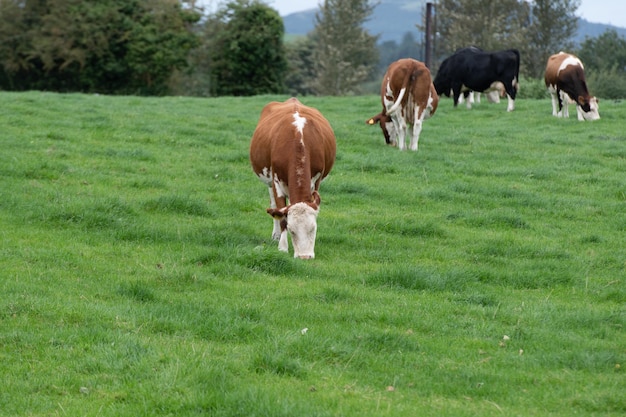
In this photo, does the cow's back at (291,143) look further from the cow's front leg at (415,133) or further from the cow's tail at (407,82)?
the cow's front leg at (415,133)

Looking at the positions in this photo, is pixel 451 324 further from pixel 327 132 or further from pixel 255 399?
pixel 327 132

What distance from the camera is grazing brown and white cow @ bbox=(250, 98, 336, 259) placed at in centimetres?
1047

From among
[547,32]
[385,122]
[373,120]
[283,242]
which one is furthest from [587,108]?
[547,32]

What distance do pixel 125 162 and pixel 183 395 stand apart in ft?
34.1

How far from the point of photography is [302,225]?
10.4 meters

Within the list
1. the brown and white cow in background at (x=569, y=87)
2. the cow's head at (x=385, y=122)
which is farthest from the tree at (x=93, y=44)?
the cow's head at (x=385, y=122)

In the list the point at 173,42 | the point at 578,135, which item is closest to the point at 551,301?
the point at 578,135

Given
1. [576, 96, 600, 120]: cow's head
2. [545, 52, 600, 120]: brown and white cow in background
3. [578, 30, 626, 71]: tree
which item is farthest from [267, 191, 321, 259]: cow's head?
[578, 30, 626, 71]: tree

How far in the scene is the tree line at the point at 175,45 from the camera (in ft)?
165

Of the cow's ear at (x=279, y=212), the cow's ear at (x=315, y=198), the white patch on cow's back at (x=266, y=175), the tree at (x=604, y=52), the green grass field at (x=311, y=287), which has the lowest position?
the green grass field at (x=311, y=287)

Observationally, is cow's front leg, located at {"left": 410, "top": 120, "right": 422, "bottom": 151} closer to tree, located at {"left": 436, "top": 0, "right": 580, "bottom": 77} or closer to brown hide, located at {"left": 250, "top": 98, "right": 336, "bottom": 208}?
brown hide, located at {"left": 250, "top": 98, "right": 336, "bottom": 208}

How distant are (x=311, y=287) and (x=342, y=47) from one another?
6794 cm

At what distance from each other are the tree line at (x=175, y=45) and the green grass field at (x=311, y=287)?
94.0ft

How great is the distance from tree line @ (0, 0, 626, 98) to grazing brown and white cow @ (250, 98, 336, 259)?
106 feet
